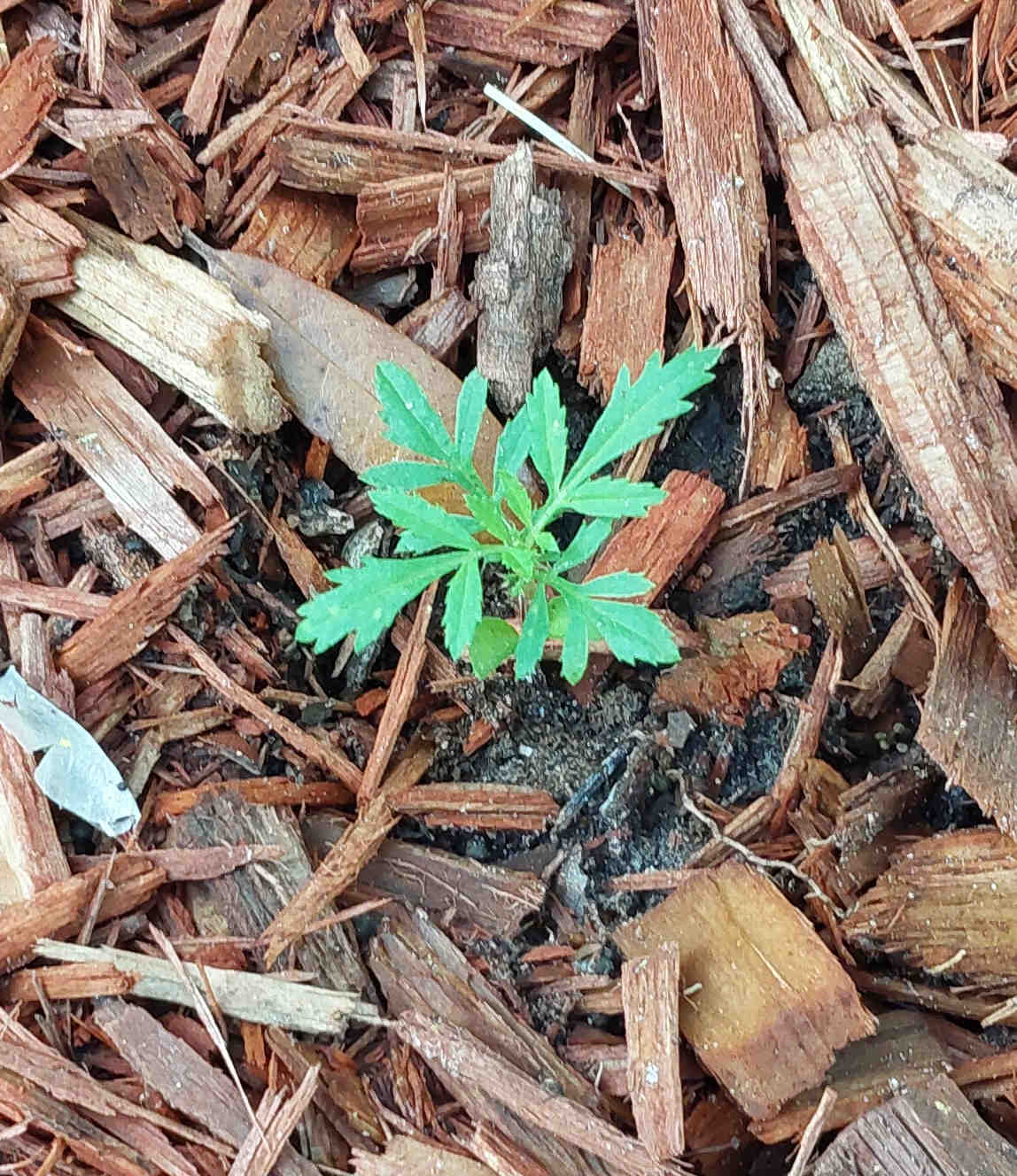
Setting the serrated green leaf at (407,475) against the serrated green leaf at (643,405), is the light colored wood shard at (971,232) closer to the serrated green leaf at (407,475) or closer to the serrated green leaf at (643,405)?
the serrated green leaf at (643,405)

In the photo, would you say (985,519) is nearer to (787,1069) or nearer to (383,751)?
(787,1069)

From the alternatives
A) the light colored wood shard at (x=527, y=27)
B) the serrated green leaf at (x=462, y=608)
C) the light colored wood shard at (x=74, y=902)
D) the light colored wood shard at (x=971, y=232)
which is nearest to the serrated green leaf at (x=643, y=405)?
the serrated green leaf at (x=462, y=608)

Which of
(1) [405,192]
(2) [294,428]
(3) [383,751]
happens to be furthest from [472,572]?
(1) [405,192]

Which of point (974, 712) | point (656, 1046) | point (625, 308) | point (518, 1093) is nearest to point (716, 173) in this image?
point (625, 308)

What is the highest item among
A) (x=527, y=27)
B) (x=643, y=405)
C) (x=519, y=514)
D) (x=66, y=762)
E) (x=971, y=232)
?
(x=527, y=27)

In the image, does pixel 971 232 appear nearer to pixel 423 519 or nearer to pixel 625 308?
pixel 625 308

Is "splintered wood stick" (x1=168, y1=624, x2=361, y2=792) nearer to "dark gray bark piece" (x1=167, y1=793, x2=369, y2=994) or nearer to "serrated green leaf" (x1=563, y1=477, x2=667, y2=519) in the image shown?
"dark gray bark piece" (x1=167, y1=793, x2=369, y2=994)
